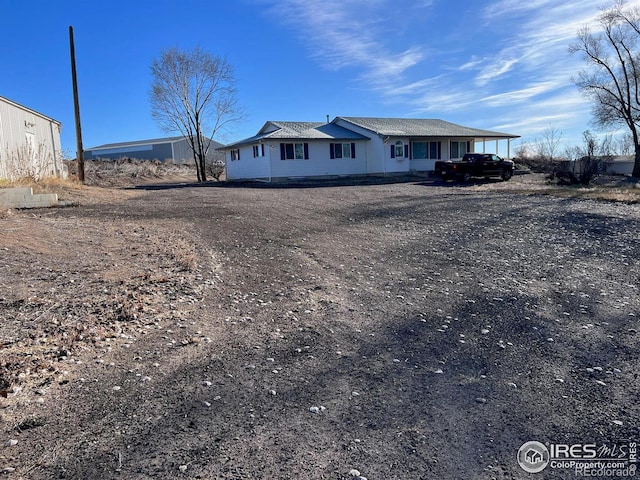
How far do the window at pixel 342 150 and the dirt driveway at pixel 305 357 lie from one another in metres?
21.8

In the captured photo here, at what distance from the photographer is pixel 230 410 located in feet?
9.27

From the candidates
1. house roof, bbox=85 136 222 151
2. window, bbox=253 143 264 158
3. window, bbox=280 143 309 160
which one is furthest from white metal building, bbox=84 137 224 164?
window, bbox=280 143 309 160

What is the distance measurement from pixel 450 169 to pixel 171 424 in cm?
2328

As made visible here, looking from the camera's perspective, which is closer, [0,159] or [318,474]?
[318,474]

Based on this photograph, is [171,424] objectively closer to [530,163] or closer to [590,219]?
[590,219]

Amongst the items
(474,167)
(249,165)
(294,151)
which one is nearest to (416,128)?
(474,167)

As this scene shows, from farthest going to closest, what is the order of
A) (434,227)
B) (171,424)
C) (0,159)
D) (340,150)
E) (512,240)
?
(340,150) < (0,159) < (434,227) < (512,240) < (171,424)

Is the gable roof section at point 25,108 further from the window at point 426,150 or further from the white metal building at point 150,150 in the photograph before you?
the white metal building at point 150,150

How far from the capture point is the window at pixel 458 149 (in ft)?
108

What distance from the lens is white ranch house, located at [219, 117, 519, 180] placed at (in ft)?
88.8

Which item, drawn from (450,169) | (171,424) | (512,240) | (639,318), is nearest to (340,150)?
(450,169)

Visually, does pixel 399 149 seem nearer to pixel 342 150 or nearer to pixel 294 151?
pixel 342 150

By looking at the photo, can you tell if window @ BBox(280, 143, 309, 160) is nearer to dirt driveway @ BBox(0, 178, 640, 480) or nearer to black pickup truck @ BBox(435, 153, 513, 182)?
black pickup truck @ BBox(435, 153, 513, 182)

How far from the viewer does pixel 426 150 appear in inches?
1238
